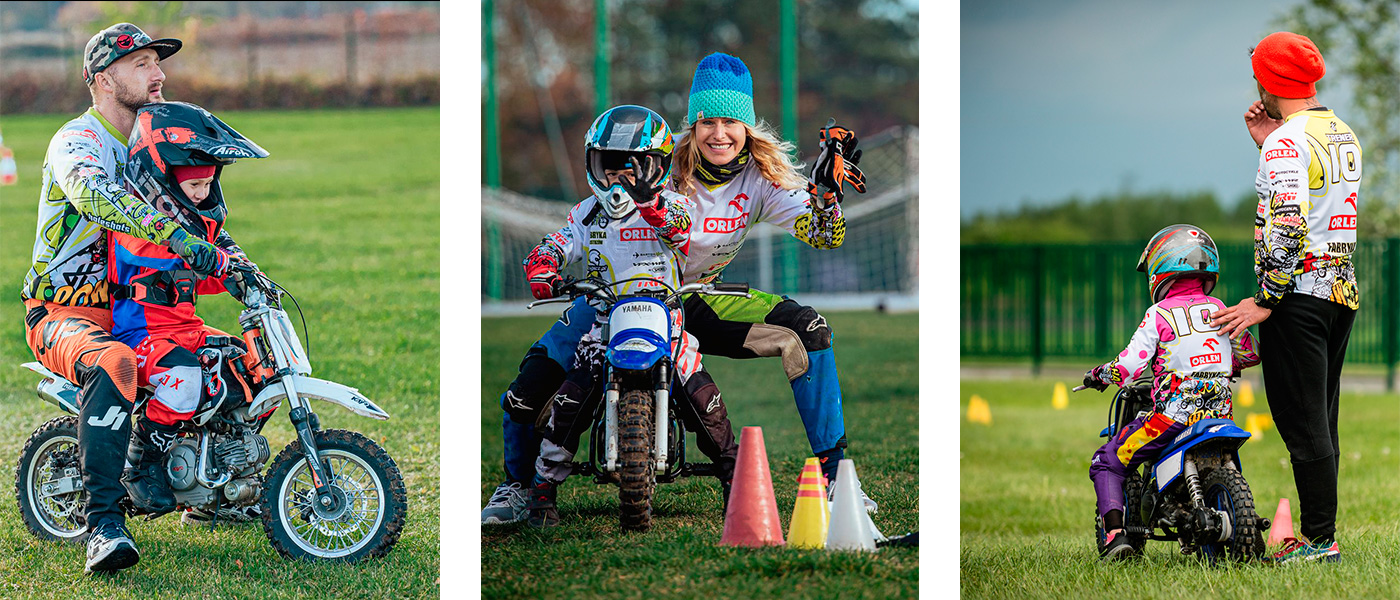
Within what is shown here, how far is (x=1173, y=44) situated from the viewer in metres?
14.8

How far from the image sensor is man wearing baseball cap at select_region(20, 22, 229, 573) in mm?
4492

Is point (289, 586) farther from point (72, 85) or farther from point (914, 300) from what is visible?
point (914, 300)

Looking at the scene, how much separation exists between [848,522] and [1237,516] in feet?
4.27

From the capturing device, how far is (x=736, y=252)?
500 centimetres

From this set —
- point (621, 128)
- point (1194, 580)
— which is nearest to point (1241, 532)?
point (1194, 580)

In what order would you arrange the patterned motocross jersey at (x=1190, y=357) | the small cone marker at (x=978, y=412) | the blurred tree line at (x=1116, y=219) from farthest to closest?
the blurred tree line at (x=1116, y=219)
the small cone marker at (x=978, y=412)
the patterned motocross jersey at (x=1190, y=357)

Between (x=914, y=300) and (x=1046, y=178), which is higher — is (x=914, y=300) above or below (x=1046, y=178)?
below

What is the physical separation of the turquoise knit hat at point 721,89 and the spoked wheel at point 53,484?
2.69m

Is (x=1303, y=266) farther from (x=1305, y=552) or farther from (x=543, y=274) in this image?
(x=543, y=274)

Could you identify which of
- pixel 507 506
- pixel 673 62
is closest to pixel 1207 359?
pixel 507 506

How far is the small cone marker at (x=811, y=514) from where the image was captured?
14.6ft

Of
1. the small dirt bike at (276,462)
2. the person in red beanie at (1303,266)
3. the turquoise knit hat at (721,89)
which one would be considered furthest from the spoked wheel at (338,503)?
the person in red beanie at (1303,266)

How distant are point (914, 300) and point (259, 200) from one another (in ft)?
27.3

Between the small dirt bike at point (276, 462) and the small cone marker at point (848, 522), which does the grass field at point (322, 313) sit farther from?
the small cone marker at point (848, 522)
